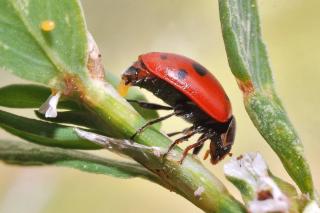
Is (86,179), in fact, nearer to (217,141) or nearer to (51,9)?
(217,141)

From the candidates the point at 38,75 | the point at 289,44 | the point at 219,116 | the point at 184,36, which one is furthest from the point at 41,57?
the point at 184,36

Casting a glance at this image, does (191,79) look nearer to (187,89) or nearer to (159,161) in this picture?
(187,89)

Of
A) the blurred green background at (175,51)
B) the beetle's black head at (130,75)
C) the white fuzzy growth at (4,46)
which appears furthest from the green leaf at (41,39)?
the blurred green background at (175,51)

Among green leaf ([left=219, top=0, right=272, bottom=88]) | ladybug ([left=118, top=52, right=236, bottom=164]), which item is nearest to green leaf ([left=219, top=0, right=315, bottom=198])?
green leaf ([left=219, top=0, right=272, bottom=88])

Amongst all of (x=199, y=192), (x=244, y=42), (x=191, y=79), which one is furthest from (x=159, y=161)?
(x=191, y=79)

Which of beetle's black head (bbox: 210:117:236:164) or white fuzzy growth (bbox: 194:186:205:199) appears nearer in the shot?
white fuzzy growth (bbox: 194:186:205:199)

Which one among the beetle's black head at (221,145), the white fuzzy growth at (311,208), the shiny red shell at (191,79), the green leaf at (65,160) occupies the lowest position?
the beetle's black head at (221,145)

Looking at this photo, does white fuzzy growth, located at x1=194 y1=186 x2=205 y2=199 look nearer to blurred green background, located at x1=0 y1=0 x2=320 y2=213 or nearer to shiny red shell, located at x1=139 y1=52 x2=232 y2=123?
shiny red shell, located at x1=139 y1=52 x2=232 y2=123

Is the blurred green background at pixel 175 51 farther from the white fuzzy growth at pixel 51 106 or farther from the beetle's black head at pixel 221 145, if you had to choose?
the white fuzzy growth at pixel 51 106
